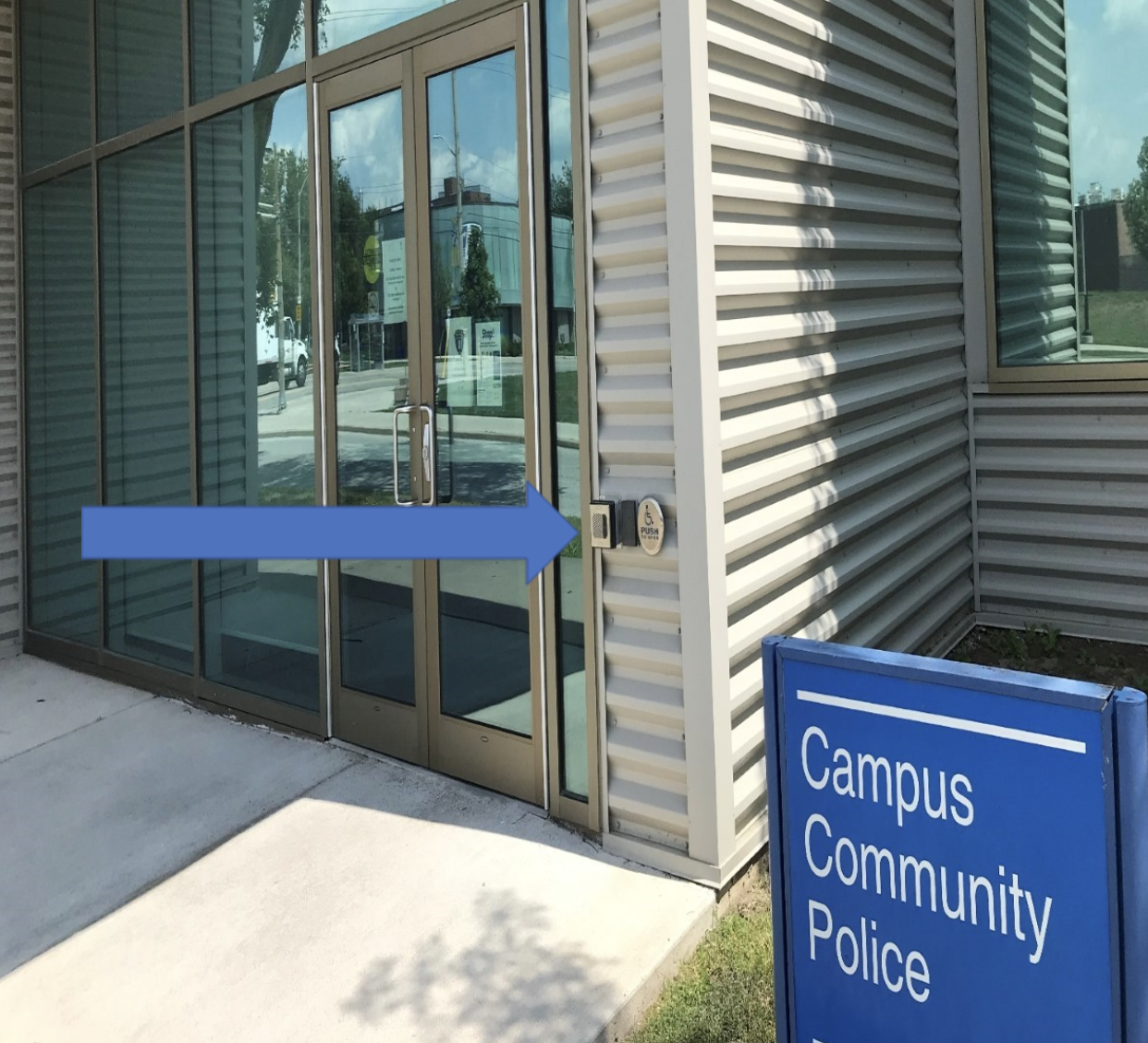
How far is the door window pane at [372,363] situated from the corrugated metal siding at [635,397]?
1.00 metres

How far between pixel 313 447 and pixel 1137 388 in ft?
12.4

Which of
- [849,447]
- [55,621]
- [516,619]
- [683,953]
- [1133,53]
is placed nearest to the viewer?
[683,953]

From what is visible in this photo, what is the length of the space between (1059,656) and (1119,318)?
162cm

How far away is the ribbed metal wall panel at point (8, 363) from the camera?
656 centimetres

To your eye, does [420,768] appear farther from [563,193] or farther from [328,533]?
[563,193]

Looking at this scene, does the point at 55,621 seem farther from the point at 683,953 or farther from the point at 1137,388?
the point at 1137,388

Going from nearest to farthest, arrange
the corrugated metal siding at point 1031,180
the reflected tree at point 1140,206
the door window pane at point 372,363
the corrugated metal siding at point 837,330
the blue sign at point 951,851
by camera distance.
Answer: the blue sign at point 951,851 < the corrugated metal siding at point 837,330 < the door window pane at point 372,363 < the reflected tree at point 1140,206 < the corrugated metal siding at point 1031,180

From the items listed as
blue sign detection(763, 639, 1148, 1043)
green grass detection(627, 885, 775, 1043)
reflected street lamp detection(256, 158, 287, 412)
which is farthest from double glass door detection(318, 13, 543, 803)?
blue sign detection(763, 639, 1148, 1043)

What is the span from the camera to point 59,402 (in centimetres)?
636

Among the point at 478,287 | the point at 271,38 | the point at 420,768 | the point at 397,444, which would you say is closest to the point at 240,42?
the point at 271,38

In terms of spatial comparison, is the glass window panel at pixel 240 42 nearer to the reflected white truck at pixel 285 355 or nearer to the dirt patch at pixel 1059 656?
the reflected white truck at pixel 285 355

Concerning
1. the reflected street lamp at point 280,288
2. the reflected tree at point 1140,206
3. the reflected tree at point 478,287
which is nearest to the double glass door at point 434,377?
the reflected tree at point 478,287

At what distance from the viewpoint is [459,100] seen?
3.99 m

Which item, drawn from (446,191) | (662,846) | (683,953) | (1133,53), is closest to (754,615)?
(662,846)
